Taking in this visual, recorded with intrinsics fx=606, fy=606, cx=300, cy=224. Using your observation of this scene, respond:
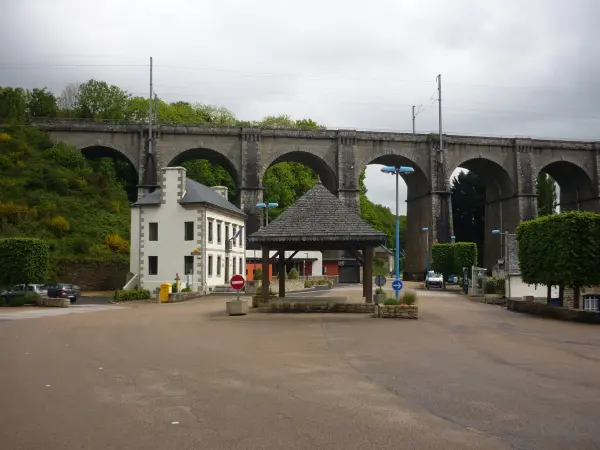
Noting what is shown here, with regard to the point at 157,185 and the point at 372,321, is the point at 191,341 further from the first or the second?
the point at 157,185

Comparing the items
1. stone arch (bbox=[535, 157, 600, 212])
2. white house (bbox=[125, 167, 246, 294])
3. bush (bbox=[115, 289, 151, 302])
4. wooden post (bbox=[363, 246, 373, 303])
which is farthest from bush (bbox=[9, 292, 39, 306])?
stone arch (bbox=[535, 157, 600, 212])

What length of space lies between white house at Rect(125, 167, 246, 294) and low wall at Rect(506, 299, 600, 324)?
919 inches

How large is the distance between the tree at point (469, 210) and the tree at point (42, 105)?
6018cm

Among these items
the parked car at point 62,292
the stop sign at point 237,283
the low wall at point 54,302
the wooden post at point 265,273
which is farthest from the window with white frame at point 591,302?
the parked car at point 62,292

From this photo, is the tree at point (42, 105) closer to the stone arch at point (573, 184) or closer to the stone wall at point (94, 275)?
the stone wall at point (94, 275)

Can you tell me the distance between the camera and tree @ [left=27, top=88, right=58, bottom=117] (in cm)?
7869

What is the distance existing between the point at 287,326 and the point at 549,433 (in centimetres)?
1388

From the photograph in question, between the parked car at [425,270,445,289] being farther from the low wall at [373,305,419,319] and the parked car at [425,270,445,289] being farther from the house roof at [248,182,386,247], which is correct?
the low wall at [373,305,419,319]

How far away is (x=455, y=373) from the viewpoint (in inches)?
439

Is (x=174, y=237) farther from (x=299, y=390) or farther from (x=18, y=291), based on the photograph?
(x=299, y=390)

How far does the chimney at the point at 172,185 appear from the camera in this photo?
4644 centimetres

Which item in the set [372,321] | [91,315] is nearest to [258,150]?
[91,315]

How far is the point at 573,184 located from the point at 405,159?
2497 cm

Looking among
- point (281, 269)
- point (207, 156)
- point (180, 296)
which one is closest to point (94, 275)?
point (180, 296)
